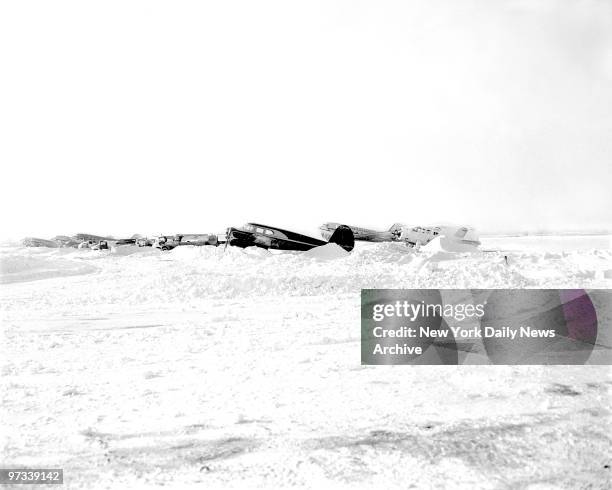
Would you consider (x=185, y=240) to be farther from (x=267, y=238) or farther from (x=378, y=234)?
(x=378, y=234)

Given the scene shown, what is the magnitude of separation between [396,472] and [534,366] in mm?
2757

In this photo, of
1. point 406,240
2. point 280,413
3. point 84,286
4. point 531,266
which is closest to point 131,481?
point 280,413

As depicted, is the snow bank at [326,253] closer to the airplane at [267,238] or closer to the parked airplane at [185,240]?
the airplane at [267,238]

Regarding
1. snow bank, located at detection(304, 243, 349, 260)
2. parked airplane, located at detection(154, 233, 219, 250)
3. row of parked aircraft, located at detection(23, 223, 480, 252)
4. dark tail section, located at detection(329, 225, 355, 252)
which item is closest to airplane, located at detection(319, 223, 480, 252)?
row of parked aircraft, located at detection(23, 223, 480, 252)

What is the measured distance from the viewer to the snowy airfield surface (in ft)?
8.60

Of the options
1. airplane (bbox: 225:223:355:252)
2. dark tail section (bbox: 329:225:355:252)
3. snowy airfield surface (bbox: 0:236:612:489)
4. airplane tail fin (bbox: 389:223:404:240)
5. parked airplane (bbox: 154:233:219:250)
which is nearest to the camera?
snowy airfield surface (bbox: 0:236:612:489)

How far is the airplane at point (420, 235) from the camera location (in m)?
25.2

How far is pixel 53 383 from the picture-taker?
14.6 ft

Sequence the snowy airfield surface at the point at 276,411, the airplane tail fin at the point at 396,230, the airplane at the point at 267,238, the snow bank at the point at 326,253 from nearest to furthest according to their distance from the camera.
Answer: the snowy airfield surface at the point at 276,411
the snow bank at the point at 326,253
the airplane at the point at 267,238
the airplane tail fin at the point at 396,230

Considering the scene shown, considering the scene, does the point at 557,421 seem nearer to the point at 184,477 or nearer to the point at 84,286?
the point at 184,477

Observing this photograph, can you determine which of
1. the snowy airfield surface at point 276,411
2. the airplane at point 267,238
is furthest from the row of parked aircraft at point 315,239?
the snowy airfield surface at point 276,411

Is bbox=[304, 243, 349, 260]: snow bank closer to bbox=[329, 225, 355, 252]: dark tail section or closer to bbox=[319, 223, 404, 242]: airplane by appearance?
bbox=[329, 225, 355, 252]: dark tail section

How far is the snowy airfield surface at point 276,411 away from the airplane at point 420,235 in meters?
19.0

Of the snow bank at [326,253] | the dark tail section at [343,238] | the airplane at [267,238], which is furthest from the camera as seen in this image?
the dark tail section at [343,238]
